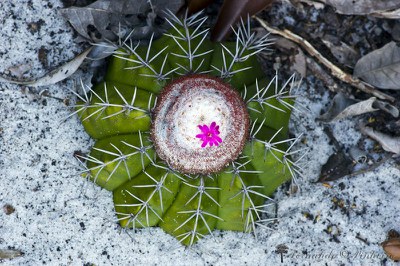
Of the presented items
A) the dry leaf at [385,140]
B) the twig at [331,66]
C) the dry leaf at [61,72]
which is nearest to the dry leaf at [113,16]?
the dry leaf at [61,72]

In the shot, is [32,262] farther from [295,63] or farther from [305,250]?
[295,63]

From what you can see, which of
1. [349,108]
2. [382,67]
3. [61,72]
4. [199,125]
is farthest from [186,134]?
[382,67]

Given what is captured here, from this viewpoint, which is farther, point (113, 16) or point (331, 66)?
point (331, 66)

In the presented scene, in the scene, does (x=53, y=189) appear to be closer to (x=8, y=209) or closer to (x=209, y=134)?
(x=8, y=209)

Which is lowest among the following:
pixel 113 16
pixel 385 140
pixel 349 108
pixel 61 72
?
pixel 385 140

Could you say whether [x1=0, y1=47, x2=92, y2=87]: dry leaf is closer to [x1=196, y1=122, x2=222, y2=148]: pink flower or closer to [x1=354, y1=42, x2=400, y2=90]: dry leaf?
[x1=196, y1=122, x2=222, y2=148]: pink flower

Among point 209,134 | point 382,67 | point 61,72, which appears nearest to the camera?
point 209,134
